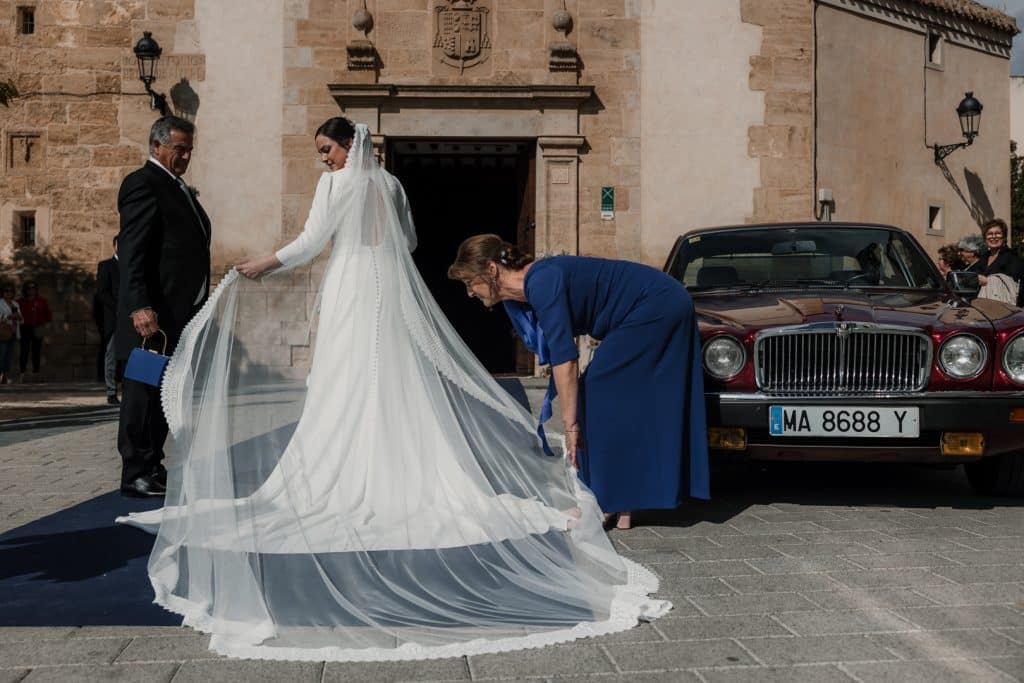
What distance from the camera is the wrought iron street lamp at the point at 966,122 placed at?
17.5 meters

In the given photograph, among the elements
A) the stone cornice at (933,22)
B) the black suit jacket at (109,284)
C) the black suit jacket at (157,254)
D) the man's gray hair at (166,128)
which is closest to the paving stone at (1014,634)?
the black suit jacket at (157,254)

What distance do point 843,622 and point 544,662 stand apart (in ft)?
3.32

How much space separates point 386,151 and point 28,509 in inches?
420

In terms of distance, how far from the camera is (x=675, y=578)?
374 centimetres

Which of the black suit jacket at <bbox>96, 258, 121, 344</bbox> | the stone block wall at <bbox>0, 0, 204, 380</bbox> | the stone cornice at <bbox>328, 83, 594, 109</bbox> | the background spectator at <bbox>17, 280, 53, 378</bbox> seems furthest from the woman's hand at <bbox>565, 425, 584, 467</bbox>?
the background spectator at <bbox>17, 280, 53, 378</bbox>

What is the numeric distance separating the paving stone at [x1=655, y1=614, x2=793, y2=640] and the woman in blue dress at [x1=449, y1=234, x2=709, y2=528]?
1.26 m

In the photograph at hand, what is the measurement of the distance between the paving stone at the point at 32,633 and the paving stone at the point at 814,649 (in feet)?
6.75

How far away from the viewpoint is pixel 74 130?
15.4 metres

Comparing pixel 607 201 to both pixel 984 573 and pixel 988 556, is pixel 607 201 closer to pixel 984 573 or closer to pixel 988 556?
pixel 988 556

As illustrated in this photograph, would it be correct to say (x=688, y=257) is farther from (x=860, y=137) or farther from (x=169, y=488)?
(x=860, y=137)

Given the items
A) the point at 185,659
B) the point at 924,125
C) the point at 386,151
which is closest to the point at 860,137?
the point at 924,125

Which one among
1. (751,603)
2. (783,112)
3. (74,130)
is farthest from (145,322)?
(783,112)

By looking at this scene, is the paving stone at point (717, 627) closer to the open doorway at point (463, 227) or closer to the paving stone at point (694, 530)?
the paving stone at point (694, 530)

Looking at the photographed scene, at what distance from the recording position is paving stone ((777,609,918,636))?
3080 mm
